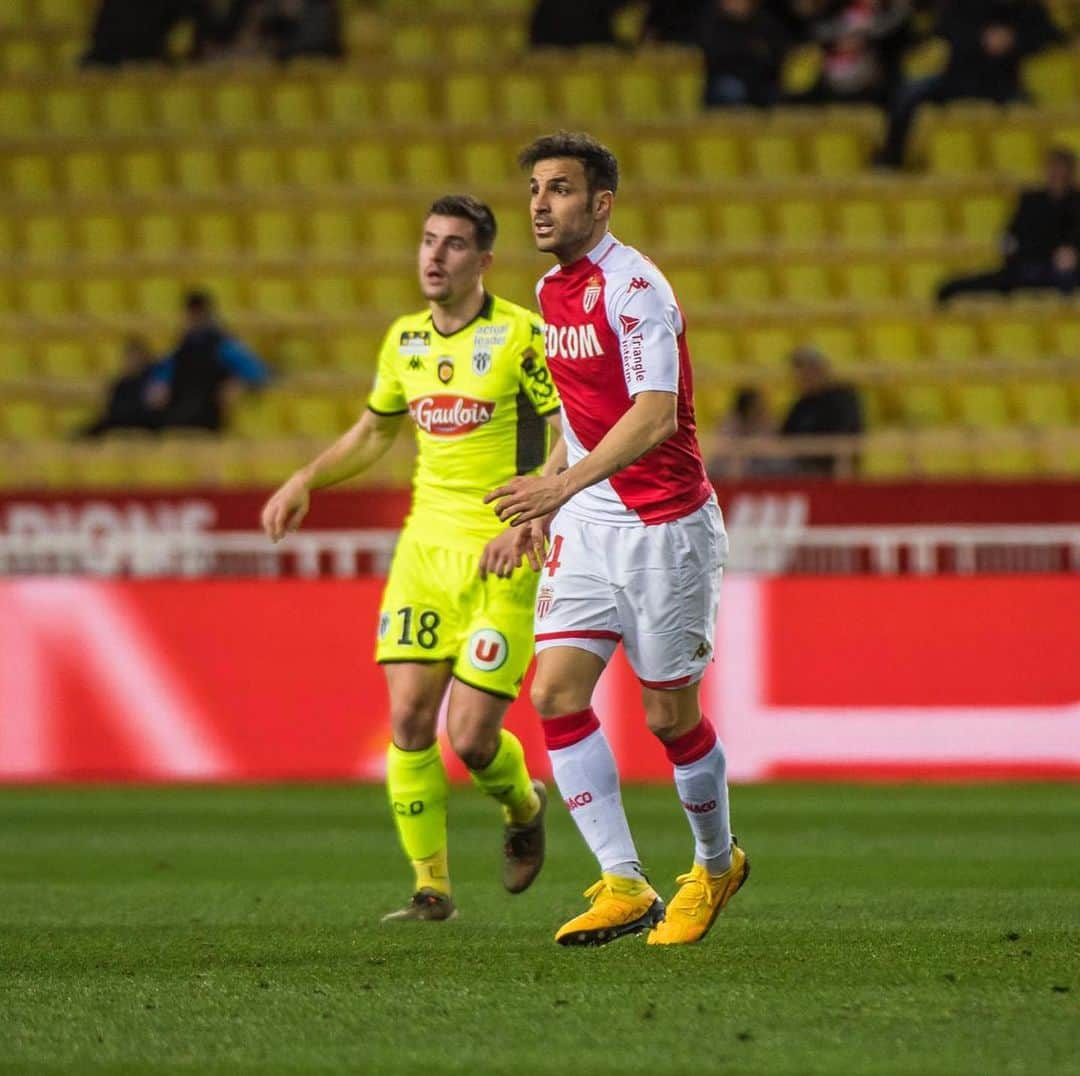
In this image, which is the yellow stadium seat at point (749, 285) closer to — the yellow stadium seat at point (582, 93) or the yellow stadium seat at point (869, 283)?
the yellow stadium seat at point (869, 283)

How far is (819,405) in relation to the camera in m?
15.1

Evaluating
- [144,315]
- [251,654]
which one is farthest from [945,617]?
[144,315]

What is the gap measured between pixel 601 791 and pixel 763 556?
23.5 ft

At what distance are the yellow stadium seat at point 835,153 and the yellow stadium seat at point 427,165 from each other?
9.82 feet

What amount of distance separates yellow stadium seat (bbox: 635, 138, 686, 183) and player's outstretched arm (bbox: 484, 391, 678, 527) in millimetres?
12689

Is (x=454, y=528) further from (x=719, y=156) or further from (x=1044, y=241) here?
(x=719, y=156)

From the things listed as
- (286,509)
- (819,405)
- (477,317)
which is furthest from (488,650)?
(819,405)

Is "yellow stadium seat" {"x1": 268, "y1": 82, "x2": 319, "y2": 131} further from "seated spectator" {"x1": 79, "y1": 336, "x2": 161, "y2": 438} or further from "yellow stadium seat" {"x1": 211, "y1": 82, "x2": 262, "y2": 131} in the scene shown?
"seated spectator" {"x1": 79, "y1": 336, "x2": 161, "y2": 438}

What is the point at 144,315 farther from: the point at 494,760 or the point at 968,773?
the point at 494,760

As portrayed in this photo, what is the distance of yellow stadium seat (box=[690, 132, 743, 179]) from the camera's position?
18.7 meters

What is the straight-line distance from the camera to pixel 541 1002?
18.0ft

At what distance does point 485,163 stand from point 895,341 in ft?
12.6

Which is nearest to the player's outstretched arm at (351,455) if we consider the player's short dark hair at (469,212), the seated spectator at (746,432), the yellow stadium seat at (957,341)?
the player's short dark hair at (469,212)

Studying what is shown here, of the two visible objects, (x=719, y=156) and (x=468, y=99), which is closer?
(x=719, y=156)
